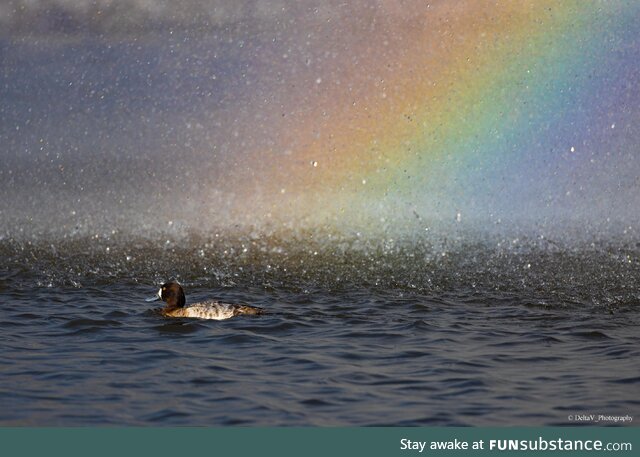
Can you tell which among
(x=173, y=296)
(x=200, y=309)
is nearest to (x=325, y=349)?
(x=200, y=309)

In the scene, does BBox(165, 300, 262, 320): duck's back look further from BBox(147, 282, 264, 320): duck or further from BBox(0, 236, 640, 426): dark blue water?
BBox(0, 236, 640, 426): dark blue water

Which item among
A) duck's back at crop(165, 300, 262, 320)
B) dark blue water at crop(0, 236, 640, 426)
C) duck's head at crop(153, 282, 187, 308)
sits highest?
duck's head at crop(153, 282, 187, 308)

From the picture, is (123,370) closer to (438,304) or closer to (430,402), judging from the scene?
(430,402)

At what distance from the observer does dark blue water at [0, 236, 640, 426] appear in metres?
12.8

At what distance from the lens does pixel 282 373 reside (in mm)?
15273

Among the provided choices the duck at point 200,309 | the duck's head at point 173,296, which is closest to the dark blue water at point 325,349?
the duck at point 200,309

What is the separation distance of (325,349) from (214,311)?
4.74m

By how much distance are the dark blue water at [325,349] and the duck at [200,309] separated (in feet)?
1.54

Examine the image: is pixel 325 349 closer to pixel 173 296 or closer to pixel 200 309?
pixel 200 309

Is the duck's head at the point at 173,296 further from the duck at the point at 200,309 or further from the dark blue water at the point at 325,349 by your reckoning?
the dark blue water at the point at 325,349

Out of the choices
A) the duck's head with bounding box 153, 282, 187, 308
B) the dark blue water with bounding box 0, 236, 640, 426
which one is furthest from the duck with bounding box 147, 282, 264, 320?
the dark blue water with bounding box 0, 236, 640, 426

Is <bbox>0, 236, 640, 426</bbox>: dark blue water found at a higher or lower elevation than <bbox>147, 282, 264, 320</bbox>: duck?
lower

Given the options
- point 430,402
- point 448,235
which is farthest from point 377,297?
point 448,235

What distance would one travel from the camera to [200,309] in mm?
21594
